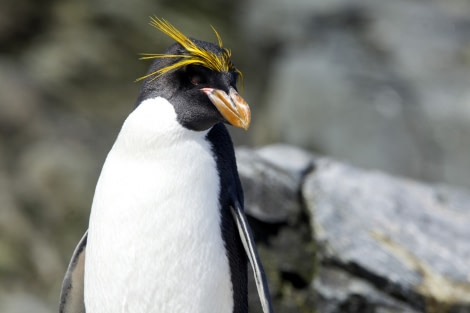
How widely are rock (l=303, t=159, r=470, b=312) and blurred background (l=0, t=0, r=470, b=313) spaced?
7.83 feet

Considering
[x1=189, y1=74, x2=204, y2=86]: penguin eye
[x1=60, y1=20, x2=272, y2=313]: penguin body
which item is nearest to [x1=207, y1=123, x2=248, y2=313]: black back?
[x1=60, y1=20, x2=272, y2=313]: penguin body

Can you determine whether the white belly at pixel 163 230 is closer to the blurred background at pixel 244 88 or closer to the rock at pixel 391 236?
the rock at pixel 391 236

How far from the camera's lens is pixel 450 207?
9.97 feet

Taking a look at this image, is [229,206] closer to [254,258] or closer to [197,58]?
[254,258]

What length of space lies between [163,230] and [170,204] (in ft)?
0.22

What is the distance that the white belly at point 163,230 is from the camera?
179 centimetres

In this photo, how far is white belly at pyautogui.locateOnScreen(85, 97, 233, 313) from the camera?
1794mm

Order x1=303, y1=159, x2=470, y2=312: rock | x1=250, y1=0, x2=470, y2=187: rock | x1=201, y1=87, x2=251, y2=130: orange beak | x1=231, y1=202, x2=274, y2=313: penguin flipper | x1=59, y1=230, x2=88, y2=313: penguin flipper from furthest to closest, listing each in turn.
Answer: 1. x1=250, y1=0, x2=470, y2=187: rock
2. x1=303, y1=159, x2=470, y2=312: rock
3. x1=59, y1=230, x2=88, y2=313: penguin flipper
4. x1=231, y1=202, x2=274, y2=313: penguin flipper
5. x1=201, y1=87, x2=251, y2=130: orange beak

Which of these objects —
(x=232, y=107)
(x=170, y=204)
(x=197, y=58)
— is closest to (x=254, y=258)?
(x=170, y=204)

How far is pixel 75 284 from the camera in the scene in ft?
6.84

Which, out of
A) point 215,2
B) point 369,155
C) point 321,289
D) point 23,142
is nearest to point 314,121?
point 369,155

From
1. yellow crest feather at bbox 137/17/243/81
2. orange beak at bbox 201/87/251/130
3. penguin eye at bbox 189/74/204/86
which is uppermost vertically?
yellow crest feather at bbox 137/17/243/81

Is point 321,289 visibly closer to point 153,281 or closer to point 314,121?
point 153,281

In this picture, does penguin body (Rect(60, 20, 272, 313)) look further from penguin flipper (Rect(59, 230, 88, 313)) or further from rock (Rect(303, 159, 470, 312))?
rock (Rect(303, 159, 470, 312))
